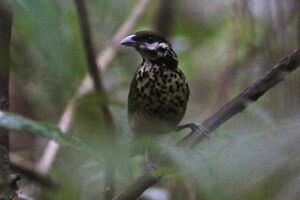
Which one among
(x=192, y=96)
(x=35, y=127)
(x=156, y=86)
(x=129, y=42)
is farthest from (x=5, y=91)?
(x=192, y=96)

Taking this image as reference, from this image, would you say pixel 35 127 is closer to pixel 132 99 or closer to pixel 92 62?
pixel 92 62

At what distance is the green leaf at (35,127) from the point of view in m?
0.95

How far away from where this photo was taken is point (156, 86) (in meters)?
2.96

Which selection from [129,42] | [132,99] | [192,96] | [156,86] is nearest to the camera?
[129,42]

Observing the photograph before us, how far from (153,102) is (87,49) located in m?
0.81

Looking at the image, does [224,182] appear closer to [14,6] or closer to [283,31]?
[14,6]

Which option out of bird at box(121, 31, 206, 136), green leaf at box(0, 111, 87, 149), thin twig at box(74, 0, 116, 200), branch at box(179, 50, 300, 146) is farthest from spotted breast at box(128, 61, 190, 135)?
green leaf at box(0, 111, 87, 149)

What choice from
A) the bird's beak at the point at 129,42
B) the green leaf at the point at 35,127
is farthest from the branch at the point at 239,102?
the bird's beak at the point at 129,42

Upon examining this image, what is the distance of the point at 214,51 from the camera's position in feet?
15.2

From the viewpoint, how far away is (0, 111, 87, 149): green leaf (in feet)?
3.11

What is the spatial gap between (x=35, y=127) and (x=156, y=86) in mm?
1997

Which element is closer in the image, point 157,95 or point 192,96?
point 157,95

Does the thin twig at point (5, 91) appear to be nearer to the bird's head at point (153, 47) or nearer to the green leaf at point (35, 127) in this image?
the green leaf at point (35, 127)

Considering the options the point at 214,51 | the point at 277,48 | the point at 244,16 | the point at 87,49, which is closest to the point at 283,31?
the point at 277,48
